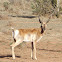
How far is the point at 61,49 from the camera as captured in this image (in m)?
13.1

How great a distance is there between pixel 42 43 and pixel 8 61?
20.5 ft

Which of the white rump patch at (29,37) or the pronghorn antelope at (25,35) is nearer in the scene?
the pronghorn antelope at (25,35)

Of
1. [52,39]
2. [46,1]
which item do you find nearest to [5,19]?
[46,1]

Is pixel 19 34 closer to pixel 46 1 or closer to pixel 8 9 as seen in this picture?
pixel 46 1

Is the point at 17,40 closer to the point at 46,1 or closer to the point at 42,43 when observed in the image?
the point at 42,43

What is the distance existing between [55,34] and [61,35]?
0.62 metres

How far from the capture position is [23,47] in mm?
12961

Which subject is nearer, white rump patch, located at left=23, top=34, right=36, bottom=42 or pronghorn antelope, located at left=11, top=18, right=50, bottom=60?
pronghorn antelope, located at left=11, top=18, right=50, bottom=60

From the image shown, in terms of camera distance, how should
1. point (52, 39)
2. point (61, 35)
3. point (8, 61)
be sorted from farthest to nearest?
point (61, 35)
point (52, 39)
point (8, 61)

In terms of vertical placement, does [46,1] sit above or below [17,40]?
above

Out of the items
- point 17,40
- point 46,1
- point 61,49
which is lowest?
point 61,49

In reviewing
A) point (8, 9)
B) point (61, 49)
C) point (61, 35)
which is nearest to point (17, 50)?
point (61, 49)

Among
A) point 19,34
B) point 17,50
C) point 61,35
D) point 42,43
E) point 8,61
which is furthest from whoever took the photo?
point 61,35

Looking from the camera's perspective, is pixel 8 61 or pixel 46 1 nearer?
pixel 8 61
